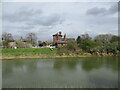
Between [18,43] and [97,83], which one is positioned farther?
[18,43]

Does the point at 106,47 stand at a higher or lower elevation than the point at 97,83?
higher

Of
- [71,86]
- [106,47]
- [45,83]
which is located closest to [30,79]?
[45,83]

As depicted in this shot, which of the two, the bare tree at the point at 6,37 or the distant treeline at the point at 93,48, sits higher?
the bare tree at the point at 6,37

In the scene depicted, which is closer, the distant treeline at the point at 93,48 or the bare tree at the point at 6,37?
the distant treeline at the point at 93,48

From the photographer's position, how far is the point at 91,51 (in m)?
11.7

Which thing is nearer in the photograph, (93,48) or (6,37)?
(93,48)

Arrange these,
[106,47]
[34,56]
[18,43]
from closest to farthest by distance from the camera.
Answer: [34,56]
[106,47]
[18,43]

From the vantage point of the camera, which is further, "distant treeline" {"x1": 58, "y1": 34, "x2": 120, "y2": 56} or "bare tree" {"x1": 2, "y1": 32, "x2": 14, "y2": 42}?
"bare tree" {"x1": 2, "y1": 32, "x2": 14, "y2": 42}

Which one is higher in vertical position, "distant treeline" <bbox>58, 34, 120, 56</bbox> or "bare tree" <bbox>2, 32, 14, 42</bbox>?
"bare tree" <bbox>2, 32, 14, 42</bbox>

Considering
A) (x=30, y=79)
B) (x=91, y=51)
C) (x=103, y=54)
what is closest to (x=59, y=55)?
(x=91, y=51)

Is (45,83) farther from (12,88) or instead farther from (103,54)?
(103,54)

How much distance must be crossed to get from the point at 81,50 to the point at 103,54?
7.42ft

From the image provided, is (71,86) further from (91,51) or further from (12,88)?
(91,51)

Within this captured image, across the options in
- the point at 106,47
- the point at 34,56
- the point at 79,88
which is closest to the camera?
the point at 79,88
